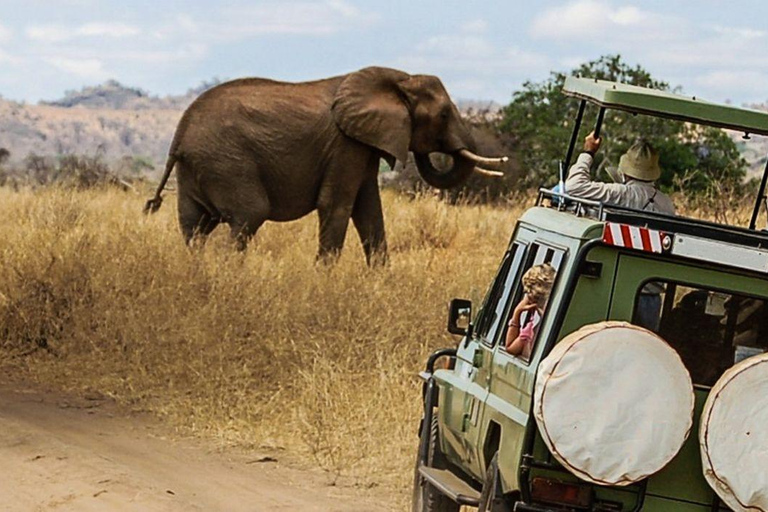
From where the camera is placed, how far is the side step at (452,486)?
21.6ft

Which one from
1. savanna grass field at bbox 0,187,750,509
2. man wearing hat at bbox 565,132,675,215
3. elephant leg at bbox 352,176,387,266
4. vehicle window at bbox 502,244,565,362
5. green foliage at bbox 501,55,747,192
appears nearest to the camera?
vehicle window at bbox 502,244,565,362

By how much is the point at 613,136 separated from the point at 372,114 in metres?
6.48

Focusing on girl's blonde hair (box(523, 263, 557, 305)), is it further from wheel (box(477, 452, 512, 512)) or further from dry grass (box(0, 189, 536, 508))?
dry grass (box(0, 189, 536, 508))

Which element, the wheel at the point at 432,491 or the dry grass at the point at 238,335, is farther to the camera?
the dry grass at the point at 238,335

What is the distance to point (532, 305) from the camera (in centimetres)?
637

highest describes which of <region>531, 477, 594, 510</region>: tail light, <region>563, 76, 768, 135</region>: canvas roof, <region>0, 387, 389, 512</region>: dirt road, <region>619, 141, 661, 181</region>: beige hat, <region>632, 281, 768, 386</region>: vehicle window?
<region>563, 76, 768, 135</region>: canvas roof

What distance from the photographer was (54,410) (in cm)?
1115

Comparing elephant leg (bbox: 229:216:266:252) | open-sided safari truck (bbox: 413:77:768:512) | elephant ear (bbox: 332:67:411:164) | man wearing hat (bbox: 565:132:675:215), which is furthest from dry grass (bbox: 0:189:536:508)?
open-sided safari truck (bbox: 413:77:768:512)

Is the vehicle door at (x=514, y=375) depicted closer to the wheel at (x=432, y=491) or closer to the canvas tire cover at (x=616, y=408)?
the canvas tire cover at (x=616, y=408)

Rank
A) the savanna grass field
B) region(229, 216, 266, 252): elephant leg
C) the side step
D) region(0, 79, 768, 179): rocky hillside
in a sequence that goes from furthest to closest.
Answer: region(0, 79, 768, 179): rocky hillside < region(229, 216, 266, 252): elephant leg < the savanna grass field < the side step

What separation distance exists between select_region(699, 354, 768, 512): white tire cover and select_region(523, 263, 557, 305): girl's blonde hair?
87 cm

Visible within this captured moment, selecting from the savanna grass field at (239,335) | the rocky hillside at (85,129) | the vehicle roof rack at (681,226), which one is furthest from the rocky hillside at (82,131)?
the vehicle roof rack at (681,226)

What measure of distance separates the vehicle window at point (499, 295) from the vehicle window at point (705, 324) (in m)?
0.97

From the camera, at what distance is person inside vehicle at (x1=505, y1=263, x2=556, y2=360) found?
6250mm
